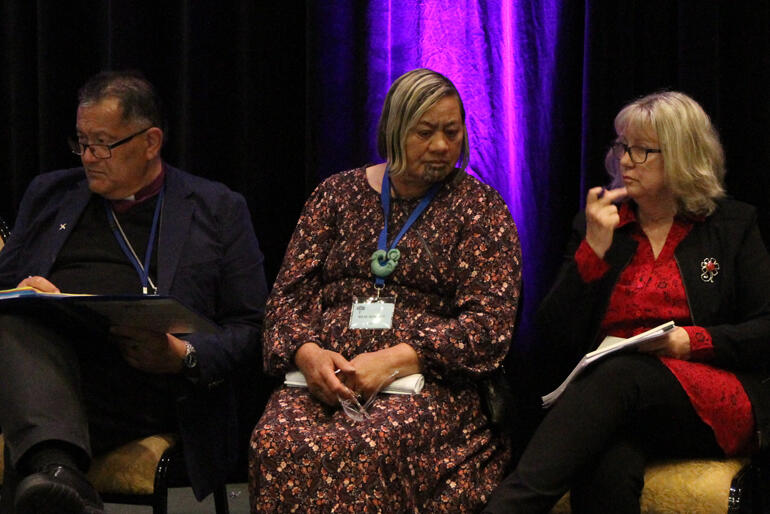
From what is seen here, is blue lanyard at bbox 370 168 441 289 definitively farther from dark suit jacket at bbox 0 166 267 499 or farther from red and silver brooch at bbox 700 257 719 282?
red and silver brooch at bbox 700 257 719 282

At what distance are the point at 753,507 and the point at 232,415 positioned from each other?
4.94 ft

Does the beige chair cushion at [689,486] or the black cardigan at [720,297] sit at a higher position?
the black cardigan at [720,297]

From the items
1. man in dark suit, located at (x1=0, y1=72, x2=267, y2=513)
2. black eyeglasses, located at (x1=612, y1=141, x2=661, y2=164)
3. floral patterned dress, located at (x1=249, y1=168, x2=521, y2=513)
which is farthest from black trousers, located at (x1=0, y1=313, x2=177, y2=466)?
black eyeglasses, located at (x1=612, y1=141, x2=661, y2=164)

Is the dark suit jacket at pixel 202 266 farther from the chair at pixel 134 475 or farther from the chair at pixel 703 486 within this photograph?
the chair at pixel 703 486

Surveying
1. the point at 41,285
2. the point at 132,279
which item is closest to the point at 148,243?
the point at 132,279

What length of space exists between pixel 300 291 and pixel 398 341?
39 cm

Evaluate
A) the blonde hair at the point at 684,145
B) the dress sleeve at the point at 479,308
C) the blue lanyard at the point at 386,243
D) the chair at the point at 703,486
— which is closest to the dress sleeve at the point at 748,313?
the blonde hair at the point at 684,145

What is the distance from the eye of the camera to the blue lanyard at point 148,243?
3102mm

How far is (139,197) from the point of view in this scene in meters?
3.27

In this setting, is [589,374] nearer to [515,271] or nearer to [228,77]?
[515,271]

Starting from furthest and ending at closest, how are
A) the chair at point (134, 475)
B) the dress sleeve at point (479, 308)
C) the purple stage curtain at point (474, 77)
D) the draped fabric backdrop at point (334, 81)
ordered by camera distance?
1. the purple stage curtain at point (474, 77)
2. the draped fabric backdrop at point (334, 81)
3. the dress sleeve at point (479, 308)
4. the chair at point (134, 475)

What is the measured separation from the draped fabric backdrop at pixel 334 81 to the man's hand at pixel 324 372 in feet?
3.35

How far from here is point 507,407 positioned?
9.59 ft

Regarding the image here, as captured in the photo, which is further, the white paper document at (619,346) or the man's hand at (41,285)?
the man's hand at (41,285)
